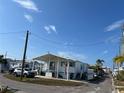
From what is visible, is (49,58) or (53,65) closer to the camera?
(49,58)

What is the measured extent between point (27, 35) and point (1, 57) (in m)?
42.6

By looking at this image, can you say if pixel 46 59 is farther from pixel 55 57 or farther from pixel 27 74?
pixel 27 74

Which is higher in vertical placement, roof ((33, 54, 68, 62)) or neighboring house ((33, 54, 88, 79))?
roof ((33, 54, 68, 62))

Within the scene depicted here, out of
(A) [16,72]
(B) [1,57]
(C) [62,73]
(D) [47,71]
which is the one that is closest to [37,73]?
(D) [47,71]

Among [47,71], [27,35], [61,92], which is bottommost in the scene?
[61,92]

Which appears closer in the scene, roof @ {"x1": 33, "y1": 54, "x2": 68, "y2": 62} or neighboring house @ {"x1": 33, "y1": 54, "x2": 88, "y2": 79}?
roof @ {"x1": 33, "y1": 54, "x2": 68, "y2": 62}

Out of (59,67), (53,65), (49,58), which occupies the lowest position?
(59,67)

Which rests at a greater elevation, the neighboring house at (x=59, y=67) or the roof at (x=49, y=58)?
the roof at (x=49, y=58)

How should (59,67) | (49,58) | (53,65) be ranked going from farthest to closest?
(53,65), (49,58), (59,67)

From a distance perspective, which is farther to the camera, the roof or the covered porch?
the covered porch

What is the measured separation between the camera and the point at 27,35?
141ft

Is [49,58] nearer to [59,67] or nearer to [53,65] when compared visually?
[53,65]

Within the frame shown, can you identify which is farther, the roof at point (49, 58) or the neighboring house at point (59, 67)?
the neighboring house at point (59, 67)

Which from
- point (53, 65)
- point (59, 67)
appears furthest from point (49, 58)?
point (59, 67)
